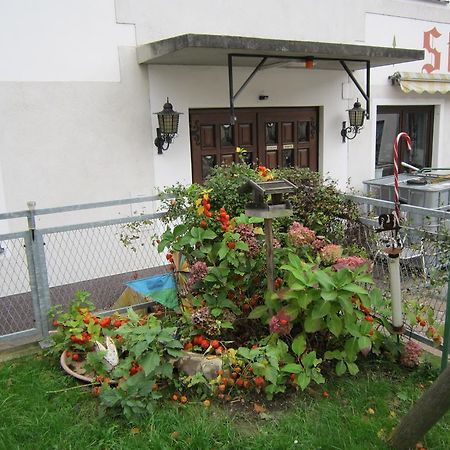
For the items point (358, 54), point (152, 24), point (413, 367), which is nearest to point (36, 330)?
point (413, 367)

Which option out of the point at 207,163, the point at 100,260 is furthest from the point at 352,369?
the point at 207,163

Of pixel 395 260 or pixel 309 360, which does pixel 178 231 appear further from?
pixel 395 260

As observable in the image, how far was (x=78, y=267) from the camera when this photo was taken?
5250mm

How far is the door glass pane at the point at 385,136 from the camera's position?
8.45 m

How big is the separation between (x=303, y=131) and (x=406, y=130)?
2.77 m

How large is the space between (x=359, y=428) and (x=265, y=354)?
26.6 inches

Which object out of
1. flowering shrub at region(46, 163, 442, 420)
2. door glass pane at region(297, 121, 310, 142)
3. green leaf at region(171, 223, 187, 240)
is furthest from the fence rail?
door glass pane at region(297, 121, 310, 142)

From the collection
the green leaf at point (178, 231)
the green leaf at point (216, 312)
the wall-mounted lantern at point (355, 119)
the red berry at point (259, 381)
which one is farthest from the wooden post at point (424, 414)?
the wall-mounted lantern at point (355, 119)

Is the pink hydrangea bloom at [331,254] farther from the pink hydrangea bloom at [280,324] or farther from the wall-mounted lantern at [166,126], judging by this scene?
the wall-mounted lantern at [166,126]

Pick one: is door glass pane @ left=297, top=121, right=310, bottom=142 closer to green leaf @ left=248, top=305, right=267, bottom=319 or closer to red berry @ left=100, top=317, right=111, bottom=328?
green leaf @ left=248, top=305, right=267, bottom=319

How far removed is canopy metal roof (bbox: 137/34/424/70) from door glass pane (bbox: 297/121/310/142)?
101 centimetres

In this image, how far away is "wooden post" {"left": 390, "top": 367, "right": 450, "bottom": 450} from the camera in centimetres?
226

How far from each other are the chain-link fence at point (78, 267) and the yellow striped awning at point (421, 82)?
4.71 m

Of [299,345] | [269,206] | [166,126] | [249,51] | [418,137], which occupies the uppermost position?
[249,51]
